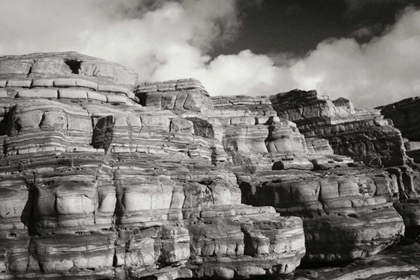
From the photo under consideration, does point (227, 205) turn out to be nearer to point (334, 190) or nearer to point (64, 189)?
point (334, 190)

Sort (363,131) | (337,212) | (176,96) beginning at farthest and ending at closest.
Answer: (363,131) < (176,96) < (337,212)

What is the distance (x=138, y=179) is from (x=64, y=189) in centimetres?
349

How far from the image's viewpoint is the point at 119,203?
15102 mm

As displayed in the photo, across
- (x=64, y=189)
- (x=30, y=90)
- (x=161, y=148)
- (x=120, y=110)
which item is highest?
(x=30, y=90)

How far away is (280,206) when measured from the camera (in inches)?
854

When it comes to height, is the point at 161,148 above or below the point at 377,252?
above

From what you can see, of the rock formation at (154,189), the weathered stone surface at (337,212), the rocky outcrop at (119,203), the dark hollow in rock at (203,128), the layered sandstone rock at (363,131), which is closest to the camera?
the rocky outcrop at (119,203)

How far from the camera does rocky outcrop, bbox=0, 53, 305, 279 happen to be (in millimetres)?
14000

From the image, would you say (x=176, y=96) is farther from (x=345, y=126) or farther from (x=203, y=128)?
(x=345, y=126)

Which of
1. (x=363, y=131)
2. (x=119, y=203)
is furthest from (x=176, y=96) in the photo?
(x=363, y=131)

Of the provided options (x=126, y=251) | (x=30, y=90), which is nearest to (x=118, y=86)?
(x=30, y=90)

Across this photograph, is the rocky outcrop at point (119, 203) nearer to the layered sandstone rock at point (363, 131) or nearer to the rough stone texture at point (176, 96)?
the rough stone texture at point (176, 96)

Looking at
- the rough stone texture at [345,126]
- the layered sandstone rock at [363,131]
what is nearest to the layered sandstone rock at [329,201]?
the layered sandstone rock at [363,131]

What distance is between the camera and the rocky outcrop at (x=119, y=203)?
14.0m
